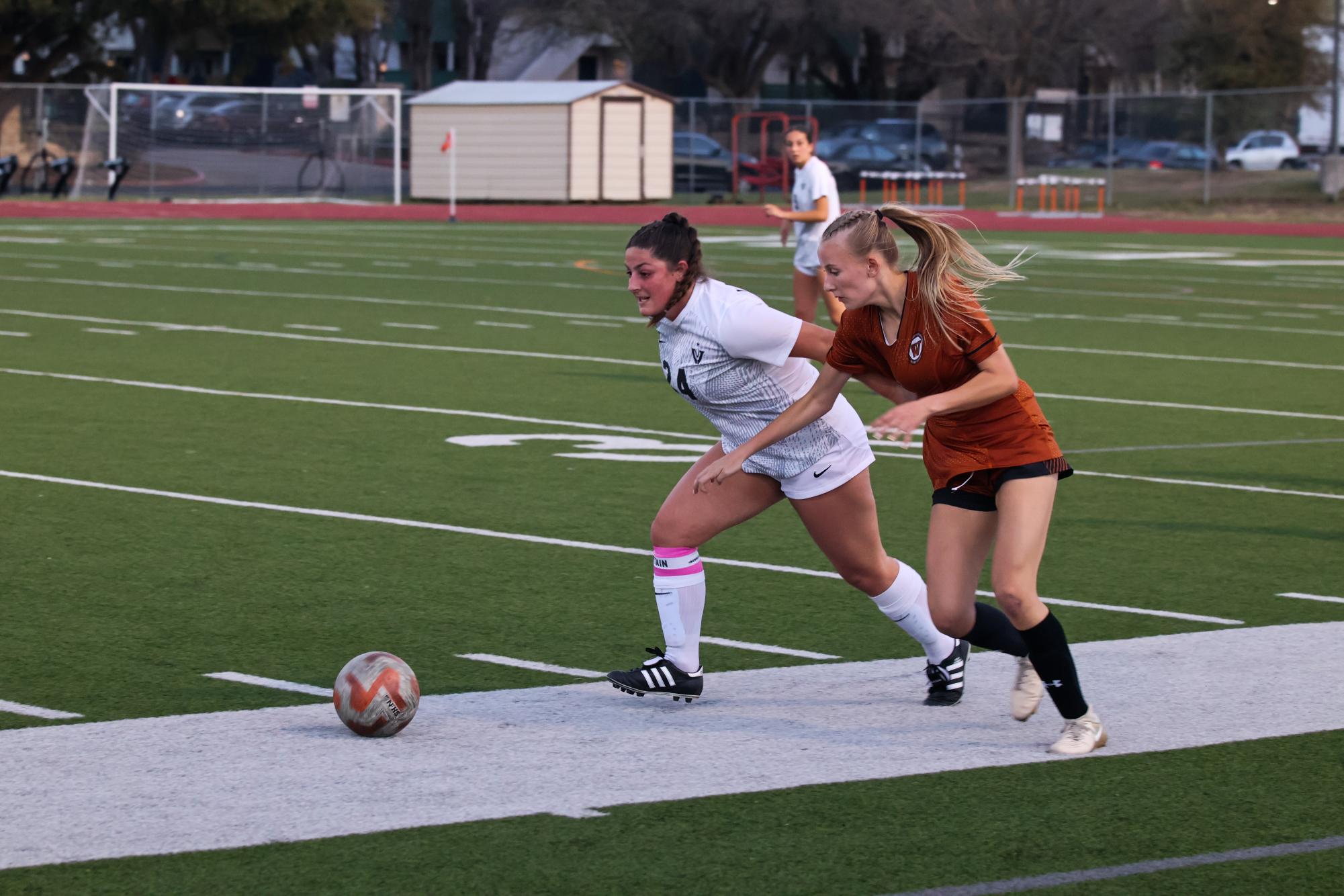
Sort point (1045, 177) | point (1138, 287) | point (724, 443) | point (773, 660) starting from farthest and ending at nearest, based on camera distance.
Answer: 1. point (1045, 177)
2. point (1138, 287)
3. point (773, 660)
4. point (724, 443)

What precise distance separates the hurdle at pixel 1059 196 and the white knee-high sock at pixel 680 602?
36607 mm

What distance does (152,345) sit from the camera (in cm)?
1756

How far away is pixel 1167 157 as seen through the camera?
46.9 meters

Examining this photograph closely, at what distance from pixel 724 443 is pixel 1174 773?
180 centimetres

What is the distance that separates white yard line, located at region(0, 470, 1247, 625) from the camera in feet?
26.4

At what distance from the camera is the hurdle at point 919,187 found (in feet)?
156

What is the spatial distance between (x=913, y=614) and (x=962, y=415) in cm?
90

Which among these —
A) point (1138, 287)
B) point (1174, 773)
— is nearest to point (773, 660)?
point (1174, 773)

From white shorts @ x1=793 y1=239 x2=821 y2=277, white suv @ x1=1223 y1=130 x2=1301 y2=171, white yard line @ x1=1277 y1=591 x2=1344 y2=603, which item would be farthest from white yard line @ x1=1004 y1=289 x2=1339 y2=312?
white suv @ x1=1223 y1=130 x2=1301 y2=171

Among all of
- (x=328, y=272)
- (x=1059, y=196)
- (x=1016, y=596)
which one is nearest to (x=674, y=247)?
(x=1016, y=596)

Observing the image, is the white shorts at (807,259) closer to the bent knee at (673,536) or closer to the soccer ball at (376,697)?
the bent knee at (673,536)

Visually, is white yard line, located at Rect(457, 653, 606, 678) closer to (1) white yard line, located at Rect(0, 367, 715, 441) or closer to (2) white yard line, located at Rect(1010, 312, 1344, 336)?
(1) white yard line, located at Rect(0, 367, 715, 441)

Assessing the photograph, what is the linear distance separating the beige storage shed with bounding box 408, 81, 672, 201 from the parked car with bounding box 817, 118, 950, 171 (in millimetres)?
5303

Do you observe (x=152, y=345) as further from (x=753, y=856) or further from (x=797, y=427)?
(x=753, y=856)
